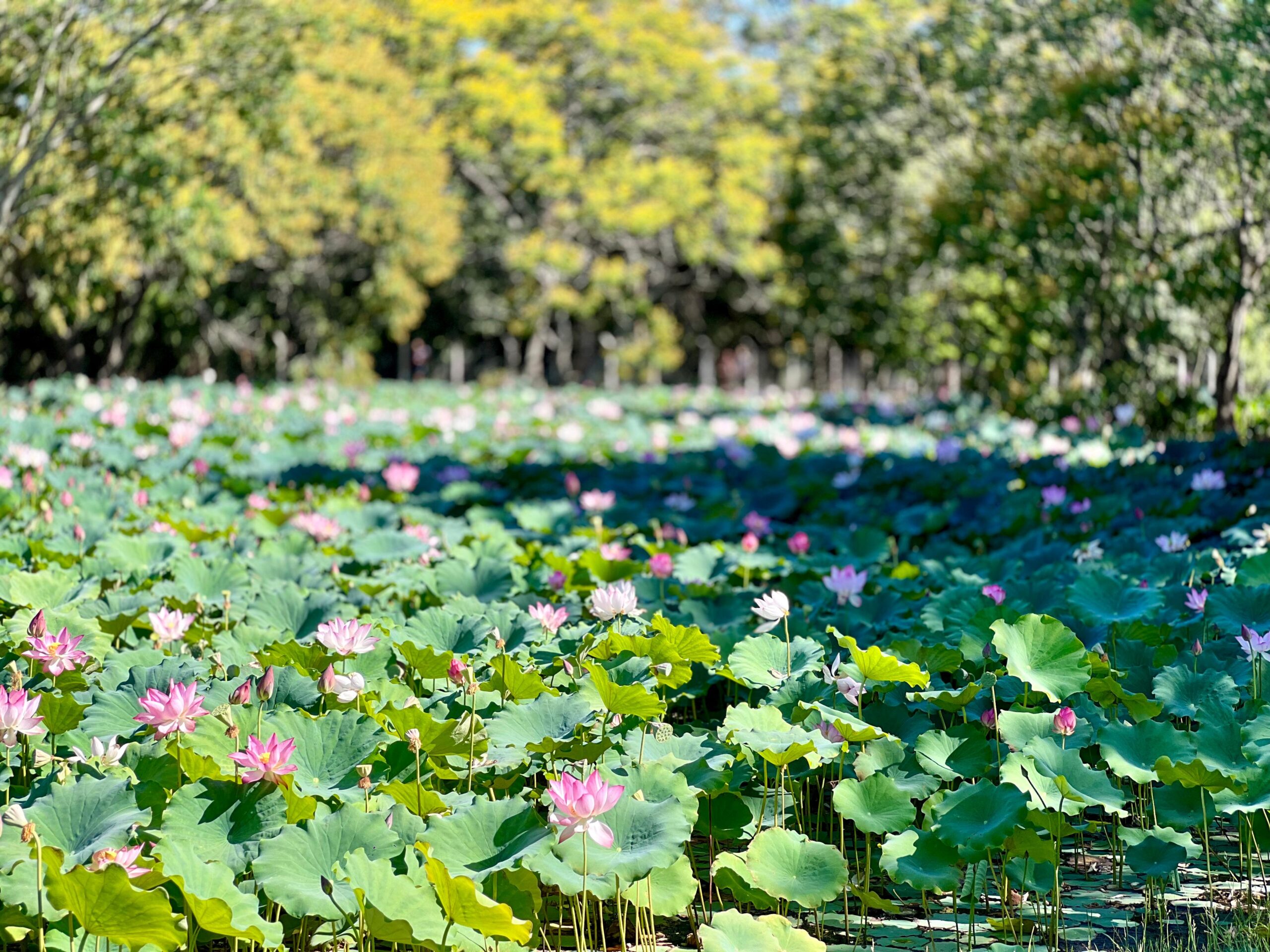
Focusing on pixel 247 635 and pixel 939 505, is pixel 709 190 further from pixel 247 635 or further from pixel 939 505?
pixel 247 635

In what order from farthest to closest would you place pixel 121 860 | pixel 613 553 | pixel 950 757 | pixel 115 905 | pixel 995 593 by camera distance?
pixel 613 553 → pixel 995 593 → pixel 950 757 → pixel 121 860 → pixel 115 905

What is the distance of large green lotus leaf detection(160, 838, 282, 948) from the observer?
190 centimetres

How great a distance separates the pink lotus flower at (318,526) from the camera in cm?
477

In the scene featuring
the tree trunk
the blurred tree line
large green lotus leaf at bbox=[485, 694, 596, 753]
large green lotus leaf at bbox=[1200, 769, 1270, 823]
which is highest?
the blurred tree line

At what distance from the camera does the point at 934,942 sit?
249cm

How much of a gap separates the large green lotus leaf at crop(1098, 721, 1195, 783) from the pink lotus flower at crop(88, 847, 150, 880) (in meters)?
1.82

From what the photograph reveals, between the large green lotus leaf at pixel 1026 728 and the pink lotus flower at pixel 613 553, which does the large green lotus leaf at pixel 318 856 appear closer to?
the large green lotus leaf at pixel 1026 728

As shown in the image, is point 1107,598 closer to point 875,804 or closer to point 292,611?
point 875,804

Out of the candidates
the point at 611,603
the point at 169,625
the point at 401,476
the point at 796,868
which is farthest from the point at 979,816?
the point at 401,476

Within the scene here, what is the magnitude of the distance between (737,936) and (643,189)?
2598cm

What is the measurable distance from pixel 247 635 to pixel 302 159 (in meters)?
16.8

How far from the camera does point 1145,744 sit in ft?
8.63

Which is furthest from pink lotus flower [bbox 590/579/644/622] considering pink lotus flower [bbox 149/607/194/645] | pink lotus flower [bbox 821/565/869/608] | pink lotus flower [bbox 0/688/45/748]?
pink lotus flower [bbox 0/688/45/748]

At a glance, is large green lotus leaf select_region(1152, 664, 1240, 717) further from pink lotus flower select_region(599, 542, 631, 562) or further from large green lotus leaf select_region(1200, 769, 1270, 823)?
pink lotus flower select_region(599, 542, 631, 562)
